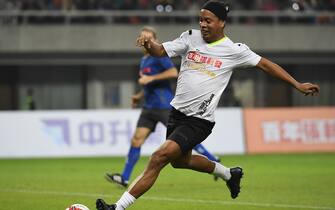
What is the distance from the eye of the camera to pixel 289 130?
2847 cm

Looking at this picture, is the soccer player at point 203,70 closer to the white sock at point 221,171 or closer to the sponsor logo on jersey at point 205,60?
the sponsor logo on jersey at point 205,60

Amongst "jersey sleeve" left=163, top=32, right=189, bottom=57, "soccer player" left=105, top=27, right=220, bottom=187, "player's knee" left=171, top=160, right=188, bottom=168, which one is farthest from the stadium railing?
"jersey sleeve" left=163, top=32, right=189, bottom=57

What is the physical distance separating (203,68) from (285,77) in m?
0.97

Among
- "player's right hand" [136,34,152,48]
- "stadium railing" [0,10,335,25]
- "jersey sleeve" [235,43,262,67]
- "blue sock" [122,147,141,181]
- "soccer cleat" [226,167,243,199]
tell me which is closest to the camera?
"player's right hand" [136,34,152,48]

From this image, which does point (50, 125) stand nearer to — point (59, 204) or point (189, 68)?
point (59, 204)

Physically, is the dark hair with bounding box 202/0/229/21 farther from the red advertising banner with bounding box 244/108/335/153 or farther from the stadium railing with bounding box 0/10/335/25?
the stadium railing with bounding box 0/10/335/25

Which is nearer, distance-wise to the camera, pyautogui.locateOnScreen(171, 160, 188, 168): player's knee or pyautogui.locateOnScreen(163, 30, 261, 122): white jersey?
pyautogui.locateOnScreen(163, 30, 261, 122): white jersey

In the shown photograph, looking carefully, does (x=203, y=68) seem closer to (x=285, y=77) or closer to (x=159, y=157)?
(x=285, y=77)

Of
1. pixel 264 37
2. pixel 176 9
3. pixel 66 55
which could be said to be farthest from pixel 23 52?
pixel 264 37

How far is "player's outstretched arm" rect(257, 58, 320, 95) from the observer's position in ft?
35.0

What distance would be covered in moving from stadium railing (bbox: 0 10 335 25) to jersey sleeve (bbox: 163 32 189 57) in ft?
91.9

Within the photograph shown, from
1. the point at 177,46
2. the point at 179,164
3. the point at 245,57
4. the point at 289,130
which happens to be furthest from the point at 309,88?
the point at 289,130

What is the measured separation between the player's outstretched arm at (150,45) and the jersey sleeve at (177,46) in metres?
0.06

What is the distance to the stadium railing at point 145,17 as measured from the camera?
38.7 m
